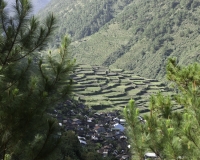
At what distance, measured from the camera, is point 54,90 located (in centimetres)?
388

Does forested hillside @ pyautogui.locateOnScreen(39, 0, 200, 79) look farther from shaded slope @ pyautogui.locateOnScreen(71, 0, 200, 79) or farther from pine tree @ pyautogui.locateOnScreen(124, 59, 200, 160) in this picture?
pine tree @ pyautogui.locateOnScreen(124, 59, 200, 160)

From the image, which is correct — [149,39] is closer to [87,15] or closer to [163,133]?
[87,15]

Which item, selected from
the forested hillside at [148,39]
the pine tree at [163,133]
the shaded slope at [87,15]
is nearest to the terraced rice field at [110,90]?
the forested hillside at [148,39]

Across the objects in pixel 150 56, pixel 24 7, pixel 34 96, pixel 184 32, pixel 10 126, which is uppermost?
pixel 24 7

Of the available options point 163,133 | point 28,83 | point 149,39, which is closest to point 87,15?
point 149,39

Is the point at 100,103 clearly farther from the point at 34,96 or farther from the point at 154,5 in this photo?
the point at 154,5

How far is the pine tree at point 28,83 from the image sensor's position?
3457 mm

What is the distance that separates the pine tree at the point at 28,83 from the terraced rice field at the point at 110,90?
33.6 meters

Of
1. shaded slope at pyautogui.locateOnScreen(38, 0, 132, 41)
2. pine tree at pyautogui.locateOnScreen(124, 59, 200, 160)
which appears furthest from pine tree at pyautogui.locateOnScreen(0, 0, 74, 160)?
shaded slope at pyautogui.locateOnScreen(38, 0, 132, 41)

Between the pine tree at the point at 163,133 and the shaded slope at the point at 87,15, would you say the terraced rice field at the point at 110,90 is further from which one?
the shaded slope at the point at 87,15

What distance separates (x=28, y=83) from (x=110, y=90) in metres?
43.7

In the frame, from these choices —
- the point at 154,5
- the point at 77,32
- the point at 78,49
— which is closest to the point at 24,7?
the point at 78,49

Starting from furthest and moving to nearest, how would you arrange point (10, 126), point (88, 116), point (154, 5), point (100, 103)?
1. point (154, 5)
2. point (100, 103)
3. point (88, 116)
4. point (10, 126)

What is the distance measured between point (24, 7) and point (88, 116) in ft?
97.4
